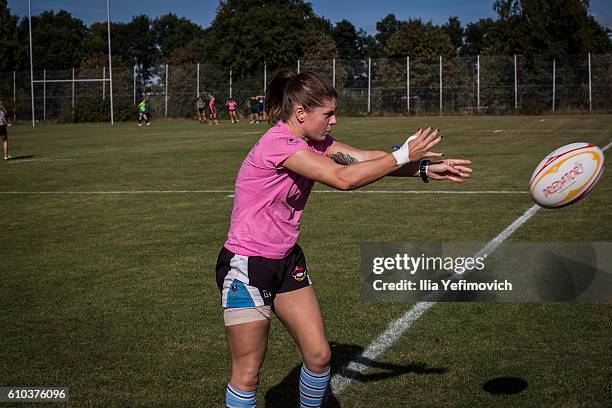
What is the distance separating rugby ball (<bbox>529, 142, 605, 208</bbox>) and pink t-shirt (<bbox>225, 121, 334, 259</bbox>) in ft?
6.53

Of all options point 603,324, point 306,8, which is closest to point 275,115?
point 603,324

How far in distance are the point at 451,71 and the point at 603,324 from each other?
54.8 m

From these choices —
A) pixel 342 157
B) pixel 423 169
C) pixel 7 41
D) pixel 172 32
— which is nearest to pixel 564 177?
pixel 423 169

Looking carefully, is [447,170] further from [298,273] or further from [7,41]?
[7,41]

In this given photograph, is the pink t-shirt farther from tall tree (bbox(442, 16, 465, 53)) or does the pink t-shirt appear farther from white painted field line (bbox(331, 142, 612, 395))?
tall tree (bbox(442, 16, 465, 53))

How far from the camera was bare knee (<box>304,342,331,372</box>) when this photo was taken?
167 inches

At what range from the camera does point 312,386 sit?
172 inches

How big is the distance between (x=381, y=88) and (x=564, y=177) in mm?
56305

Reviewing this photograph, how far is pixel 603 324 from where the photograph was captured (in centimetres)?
680

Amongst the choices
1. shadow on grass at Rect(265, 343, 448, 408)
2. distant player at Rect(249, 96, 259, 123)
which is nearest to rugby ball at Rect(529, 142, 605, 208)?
shadow on grass at Rect(265, 343, 448, 408)

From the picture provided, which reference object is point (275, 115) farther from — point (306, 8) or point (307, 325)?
point (306, 8)

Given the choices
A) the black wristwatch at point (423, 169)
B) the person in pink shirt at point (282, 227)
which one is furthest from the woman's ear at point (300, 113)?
the black wristwatch at point (423, 169)

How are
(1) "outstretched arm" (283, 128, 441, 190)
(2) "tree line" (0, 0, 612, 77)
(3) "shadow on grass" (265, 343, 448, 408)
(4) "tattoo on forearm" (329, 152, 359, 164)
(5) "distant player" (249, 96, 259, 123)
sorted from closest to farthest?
(1) "outstretched arm" (283, 128, 441, 190) < (4) "tattoo on forearm" (329, 152, 359, 164) < (3) "shadow on grass" (265, 343, 448, 408) < (5) "distant player" (249, 96, 259, 123) < (2) "tree line" (0, 0, 612, 77)

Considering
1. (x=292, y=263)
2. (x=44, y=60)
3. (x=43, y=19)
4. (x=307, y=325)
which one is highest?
(x=43, y=19)
